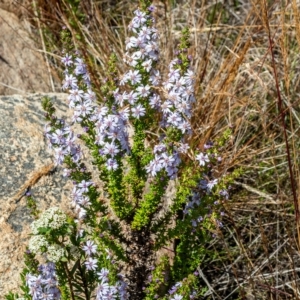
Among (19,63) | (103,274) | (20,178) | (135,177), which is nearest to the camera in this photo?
(103,274)

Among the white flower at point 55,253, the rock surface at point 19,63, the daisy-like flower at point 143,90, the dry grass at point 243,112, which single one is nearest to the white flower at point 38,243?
the white flower at point 55,253

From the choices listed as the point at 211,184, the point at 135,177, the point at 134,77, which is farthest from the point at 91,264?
the point at 134,77

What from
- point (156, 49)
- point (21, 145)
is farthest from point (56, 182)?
point (156, 49)

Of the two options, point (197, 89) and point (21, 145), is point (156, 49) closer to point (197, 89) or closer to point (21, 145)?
point (21, 145)

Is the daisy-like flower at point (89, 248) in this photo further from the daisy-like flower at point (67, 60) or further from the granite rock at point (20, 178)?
the daisy-like flower at point (67, 60)

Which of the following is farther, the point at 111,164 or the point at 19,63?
the point at 19,63

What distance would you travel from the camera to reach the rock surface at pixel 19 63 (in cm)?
478

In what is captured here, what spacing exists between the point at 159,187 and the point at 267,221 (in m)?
1.50

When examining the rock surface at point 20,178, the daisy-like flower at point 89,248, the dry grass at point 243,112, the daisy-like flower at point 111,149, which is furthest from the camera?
the dry grass at point 243,112

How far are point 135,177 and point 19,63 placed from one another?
220 cm

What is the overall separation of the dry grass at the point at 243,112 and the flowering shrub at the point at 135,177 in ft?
1.44

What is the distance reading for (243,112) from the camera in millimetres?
4594

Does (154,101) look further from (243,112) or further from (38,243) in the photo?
(243,112)

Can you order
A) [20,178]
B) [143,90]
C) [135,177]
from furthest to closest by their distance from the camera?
[20,178]
[135,177]
[143,90]
